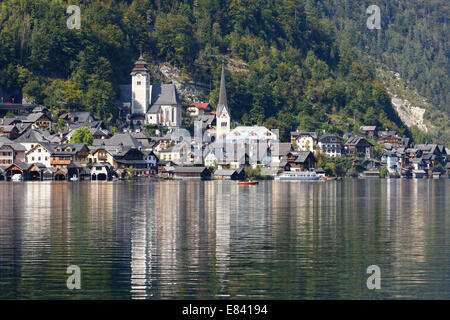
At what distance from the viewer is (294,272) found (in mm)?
29484

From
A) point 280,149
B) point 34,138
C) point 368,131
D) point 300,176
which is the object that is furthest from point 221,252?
point 368,131

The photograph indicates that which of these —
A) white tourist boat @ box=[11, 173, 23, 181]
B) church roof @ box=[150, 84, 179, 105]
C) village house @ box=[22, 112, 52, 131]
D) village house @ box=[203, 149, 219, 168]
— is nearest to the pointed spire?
church roof @ box=[150, 84, 179, 105]

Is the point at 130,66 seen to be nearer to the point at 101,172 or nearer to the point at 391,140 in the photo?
the point at 391,140

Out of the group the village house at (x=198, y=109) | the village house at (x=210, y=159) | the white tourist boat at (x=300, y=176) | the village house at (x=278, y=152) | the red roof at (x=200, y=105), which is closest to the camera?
the white tourist boat at (x=300, y=176)

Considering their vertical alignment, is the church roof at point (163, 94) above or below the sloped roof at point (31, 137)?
above

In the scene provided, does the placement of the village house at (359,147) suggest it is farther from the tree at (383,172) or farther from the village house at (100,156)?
the village house at (100,156)

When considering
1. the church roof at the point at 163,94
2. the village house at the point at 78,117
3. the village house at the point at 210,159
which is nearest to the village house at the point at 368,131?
the church roof at the point at 163,94

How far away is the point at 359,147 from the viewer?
16388 cm

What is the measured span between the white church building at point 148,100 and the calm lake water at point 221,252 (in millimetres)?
105377

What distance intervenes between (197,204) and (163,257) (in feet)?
97.7

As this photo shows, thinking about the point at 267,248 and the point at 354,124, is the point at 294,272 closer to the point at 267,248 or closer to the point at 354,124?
the point at 267,248

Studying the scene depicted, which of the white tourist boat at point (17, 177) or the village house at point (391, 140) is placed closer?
the white tourist boat at point (17, 177)

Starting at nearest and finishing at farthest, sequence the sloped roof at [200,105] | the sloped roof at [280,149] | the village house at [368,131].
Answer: the sloped roof at [280,149]
the sloped roof at [200,105]
the village house at [368,131]

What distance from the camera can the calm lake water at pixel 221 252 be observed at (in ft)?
87.2
